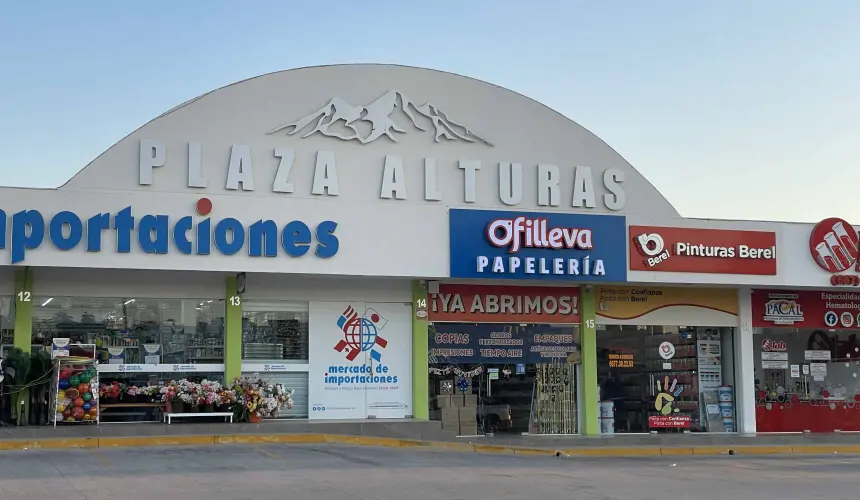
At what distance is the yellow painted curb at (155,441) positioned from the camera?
17906 mm

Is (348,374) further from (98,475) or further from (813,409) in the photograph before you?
(813,409)

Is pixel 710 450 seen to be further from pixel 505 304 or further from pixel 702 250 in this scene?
pixel 505 304

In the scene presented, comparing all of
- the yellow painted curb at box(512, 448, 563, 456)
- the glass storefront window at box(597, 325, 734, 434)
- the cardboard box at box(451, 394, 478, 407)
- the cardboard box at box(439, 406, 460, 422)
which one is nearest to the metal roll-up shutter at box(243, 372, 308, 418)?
the cardboard box at box(439, 406, 460, 422)

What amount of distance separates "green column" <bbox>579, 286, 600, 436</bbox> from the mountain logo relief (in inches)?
171

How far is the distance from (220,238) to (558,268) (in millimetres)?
7128

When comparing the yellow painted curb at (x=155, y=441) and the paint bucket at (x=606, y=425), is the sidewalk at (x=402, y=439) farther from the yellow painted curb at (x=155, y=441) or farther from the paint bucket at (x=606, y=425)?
the paint bucket at (x=606, y=425)

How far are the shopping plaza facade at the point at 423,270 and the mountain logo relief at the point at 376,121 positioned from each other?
49mm

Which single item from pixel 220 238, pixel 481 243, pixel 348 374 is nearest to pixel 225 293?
pixel 220 238

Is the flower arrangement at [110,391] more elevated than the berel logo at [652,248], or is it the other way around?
the berel logo at [652,248]

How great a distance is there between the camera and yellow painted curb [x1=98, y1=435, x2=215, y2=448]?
17906 millimetres

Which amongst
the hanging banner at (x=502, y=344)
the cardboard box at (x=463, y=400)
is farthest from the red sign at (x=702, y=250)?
the cardboard box at (x=463, y=400)

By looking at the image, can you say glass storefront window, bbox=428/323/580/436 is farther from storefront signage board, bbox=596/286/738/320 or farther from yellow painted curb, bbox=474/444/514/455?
yellow painted curb, bbox=474/444/514/455

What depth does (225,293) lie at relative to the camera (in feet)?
69.1

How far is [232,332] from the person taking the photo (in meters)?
20.8
